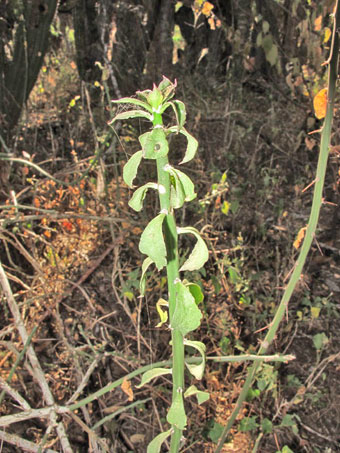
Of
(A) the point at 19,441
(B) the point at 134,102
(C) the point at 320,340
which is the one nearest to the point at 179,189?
(B) the point at 134,102

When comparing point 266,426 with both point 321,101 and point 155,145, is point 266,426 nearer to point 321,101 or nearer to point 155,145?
point 321,101

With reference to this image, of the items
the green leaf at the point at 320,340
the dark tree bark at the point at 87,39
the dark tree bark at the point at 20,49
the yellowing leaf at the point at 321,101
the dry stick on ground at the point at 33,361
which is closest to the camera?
the yellowing leaf at the point at 321,101

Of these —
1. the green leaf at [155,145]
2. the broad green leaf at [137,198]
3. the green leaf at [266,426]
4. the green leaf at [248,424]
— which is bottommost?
the green leaf at [266,426]

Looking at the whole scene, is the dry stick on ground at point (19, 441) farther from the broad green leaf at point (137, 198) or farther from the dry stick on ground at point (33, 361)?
the broad green leaf at point (137, 198)

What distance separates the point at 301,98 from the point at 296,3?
435 millimetres

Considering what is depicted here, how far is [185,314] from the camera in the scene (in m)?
0.57

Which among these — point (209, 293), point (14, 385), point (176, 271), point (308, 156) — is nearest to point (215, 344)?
point (209, 293)

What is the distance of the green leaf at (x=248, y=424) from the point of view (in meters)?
1.33

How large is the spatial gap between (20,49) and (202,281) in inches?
49.1

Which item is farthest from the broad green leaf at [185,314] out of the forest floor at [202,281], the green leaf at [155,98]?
the forest floor at [202,281]

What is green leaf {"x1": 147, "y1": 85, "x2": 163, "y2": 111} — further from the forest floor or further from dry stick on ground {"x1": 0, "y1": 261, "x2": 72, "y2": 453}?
dry stick on ground {"x1": 0, "y1": 261, "x2": 72, "y2": 453}

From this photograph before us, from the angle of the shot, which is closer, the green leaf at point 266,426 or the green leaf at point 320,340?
the green leaf at point 266,426

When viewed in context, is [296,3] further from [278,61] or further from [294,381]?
[294,381]

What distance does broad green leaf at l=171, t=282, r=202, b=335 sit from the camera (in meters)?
0.56
